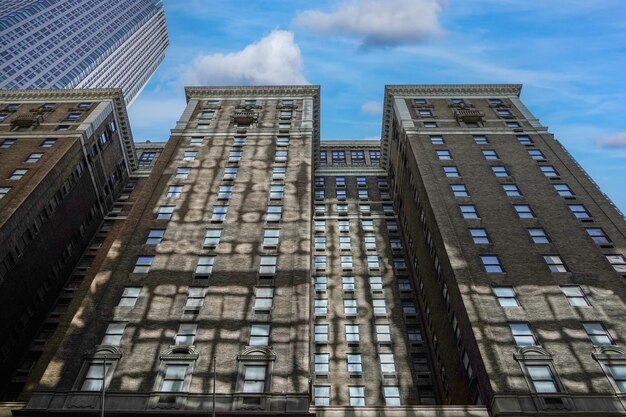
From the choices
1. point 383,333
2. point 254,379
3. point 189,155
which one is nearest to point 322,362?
point 383,333

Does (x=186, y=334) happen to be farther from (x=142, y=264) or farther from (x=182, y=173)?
(x=182, y=173)

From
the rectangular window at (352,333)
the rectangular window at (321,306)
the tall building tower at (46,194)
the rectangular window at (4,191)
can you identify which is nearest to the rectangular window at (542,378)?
the rectangular window at (352,333)

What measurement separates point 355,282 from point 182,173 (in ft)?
66.0

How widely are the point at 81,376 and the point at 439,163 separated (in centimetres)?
3672

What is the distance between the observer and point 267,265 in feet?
135

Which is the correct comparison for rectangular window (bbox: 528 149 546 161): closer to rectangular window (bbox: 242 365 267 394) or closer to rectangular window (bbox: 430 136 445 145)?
rectangular window (bbox: 430 136 445 145)

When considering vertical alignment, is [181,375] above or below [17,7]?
below

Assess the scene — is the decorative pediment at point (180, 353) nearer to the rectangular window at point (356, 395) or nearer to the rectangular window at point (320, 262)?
the rectangular window at point (356, 395)

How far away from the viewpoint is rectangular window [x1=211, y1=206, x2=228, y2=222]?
4615cm

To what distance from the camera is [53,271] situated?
5066 centimetres

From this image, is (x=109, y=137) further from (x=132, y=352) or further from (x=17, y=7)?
(x=17, y=7)

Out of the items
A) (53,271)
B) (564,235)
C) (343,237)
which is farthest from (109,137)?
(564,235)

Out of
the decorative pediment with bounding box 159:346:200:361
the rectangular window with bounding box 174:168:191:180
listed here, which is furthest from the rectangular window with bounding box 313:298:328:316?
the decorative pediment with bounding box 159:346:200:361

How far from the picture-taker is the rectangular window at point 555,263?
38625 mm
